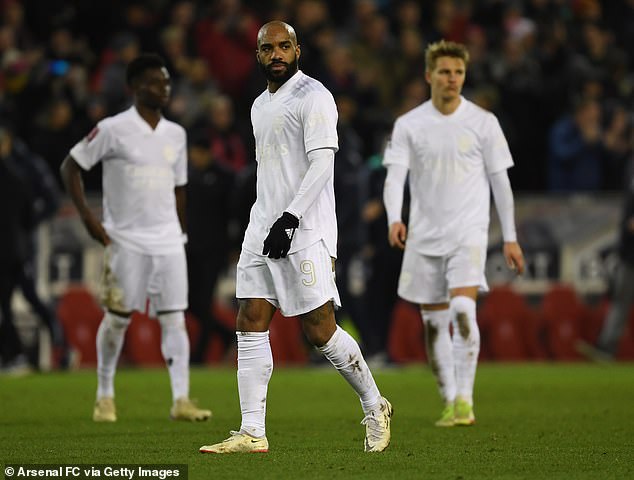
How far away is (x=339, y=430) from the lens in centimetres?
972

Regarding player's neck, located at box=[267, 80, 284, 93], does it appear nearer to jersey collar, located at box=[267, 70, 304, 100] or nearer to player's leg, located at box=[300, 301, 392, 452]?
jersey collar, located at box=[267, 70, 304, 100]

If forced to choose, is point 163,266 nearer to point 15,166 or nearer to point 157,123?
point 157,123

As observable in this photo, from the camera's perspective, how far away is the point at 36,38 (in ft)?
69.6

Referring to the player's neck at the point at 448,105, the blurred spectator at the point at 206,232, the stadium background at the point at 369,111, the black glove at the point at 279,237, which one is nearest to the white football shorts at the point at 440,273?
the player's neck at the point at 448,105

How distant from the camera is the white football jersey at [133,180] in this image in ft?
35.0

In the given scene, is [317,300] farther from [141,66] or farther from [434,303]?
[141,66]

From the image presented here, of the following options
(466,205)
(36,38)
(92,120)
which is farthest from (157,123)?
(36,38)

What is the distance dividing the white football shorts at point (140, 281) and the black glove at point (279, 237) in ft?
10.1

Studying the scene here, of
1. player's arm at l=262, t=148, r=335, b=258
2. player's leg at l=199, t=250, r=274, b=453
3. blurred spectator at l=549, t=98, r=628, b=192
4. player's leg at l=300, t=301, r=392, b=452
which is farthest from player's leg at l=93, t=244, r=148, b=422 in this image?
blurred spectator at l=549, t=98, r=628, b=192

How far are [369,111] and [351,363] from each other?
1264 cm

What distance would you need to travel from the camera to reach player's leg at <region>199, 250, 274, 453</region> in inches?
316

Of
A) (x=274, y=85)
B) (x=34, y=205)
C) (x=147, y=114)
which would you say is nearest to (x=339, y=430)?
(x=274, y=85)

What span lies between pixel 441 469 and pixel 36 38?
15.2 m

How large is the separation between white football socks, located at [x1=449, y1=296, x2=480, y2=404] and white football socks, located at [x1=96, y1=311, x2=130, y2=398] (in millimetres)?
2420
